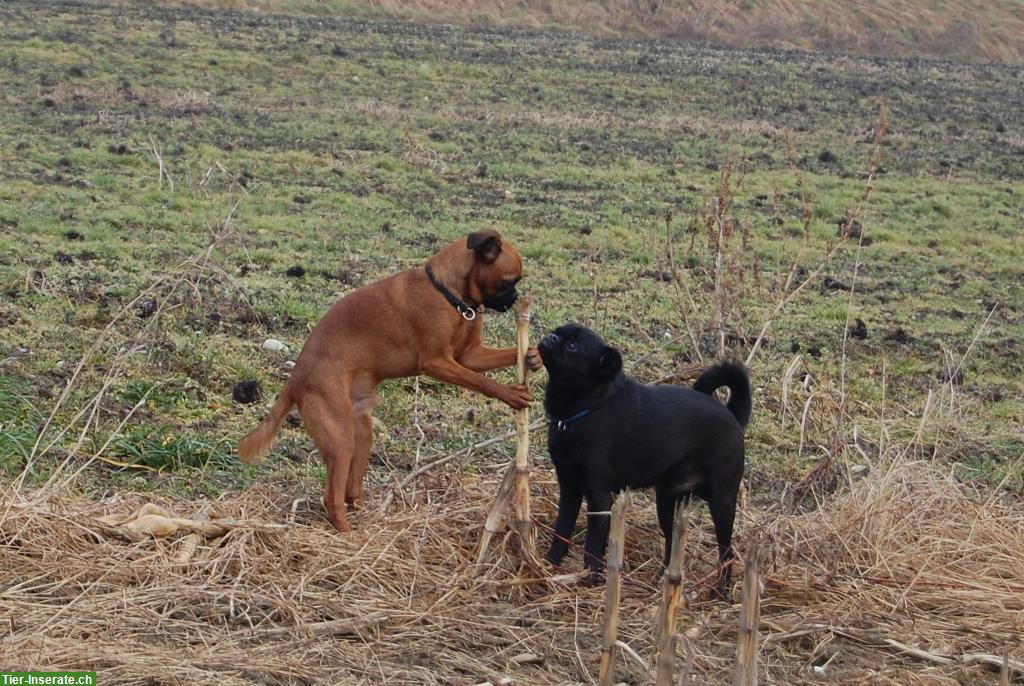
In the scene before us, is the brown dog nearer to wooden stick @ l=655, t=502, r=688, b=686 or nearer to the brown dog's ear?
the brown dog's ear

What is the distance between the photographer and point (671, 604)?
3559 millimetres

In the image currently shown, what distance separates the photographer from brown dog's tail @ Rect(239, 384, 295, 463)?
593cm

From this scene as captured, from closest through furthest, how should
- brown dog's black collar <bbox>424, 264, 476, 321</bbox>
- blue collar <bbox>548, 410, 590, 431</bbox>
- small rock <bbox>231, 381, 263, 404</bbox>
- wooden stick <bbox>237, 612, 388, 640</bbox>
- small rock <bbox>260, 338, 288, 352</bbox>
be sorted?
wooden stick <bbox>237, 612, 388, 640</bbox> < blue collar <bbox>548, 410, 590, 431</bbox> < brown dog's black collar <bbox>424, 264, 476, 321</bbox> < small rock <bbox>231, 381, 263, 404</bbox> < small rock <bbox>260, 338, 288, 352</bbox>

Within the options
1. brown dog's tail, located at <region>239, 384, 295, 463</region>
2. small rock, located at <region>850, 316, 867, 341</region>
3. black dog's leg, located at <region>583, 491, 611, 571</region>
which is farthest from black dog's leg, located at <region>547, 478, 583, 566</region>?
small rock, located at <region>850, 316, 867, 341</region>

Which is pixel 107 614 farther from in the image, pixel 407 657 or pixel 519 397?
pixel 519 397

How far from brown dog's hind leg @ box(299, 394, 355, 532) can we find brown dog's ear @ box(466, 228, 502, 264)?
0.89 m

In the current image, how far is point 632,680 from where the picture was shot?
4.57 m

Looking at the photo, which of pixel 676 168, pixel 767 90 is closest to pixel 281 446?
pixel 676 168

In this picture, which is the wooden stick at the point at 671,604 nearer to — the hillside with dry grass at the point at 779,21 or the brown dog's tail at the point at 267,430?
the brown dog's tail at the point at 267,430

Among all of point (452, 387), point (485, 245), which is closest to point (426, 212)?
point (452, 387)

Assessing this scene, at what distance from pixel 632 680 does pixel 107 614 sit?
1.86 metres

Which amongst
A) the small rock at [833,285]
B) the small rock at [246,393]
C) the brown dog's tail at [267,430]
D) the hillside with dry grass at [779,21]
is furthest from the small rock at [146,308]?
the hillside with dry grass at [779,21]

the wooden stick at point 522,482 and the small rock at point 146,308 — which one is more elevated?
the wooden stick at point 522,482

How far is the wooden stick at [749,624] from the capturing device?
3.42m
